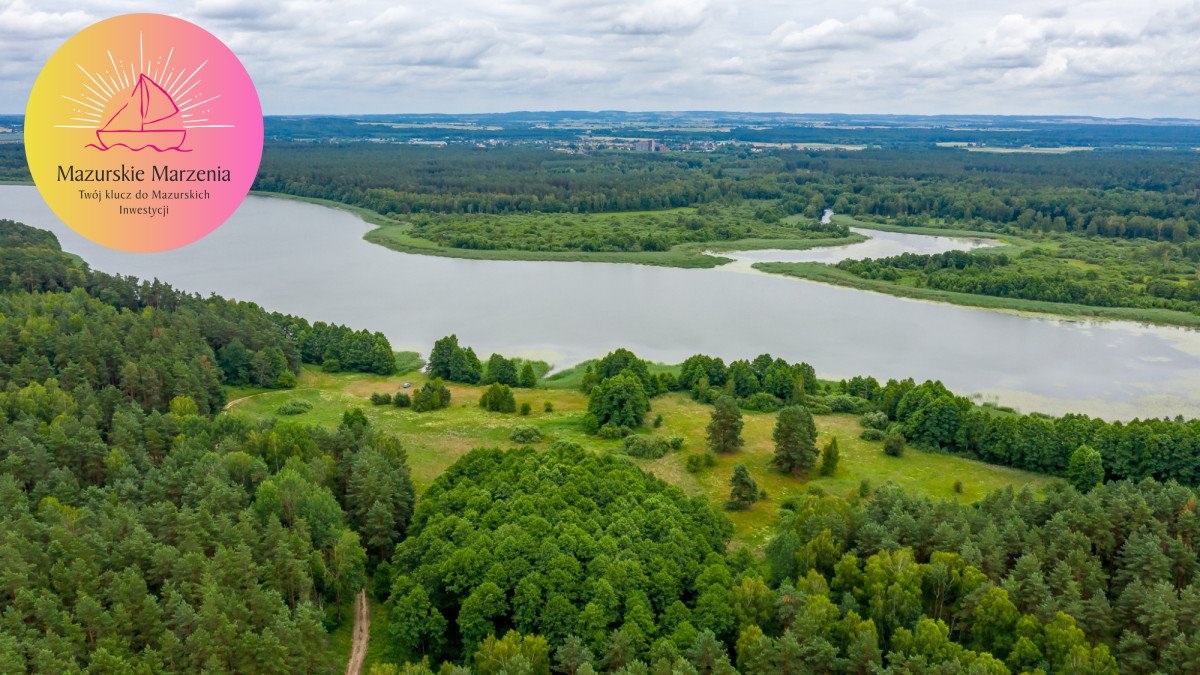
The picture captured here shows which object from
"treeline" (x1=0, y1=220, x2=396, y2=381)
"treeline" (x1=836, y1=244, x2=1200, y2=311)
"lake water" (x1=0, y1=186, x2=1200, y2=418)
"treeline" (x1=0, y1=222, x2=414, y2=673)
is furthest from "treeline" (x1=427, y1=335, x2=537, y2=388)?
"treeline" (x1=836, y1=244, x2=1200, y2=311)

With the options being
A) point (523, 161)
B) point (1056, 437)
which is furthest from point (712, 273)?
point (523, 161)

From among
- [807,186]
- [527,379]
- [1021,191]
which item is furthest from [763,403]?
[807,186]

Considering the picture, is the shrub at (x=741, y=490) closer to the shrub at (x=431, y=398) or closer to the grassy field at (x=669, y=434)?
the grassy field at (x=669, y=434)

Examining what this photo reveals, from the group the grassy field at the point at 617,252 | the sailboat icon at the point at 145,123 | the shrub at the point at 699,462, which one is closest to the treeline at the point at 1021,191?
the grassy field at the point at 617,252

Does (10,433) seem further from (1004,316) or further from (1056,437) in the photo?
(1004,316)

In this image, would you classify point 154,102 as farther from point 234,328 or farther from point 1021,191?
point 1021,191

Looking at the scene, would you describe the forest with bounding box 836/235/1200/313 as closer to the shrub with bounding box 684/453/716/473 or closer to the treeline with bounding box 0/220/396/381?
the shrub with bounding box 684/453/716/473
